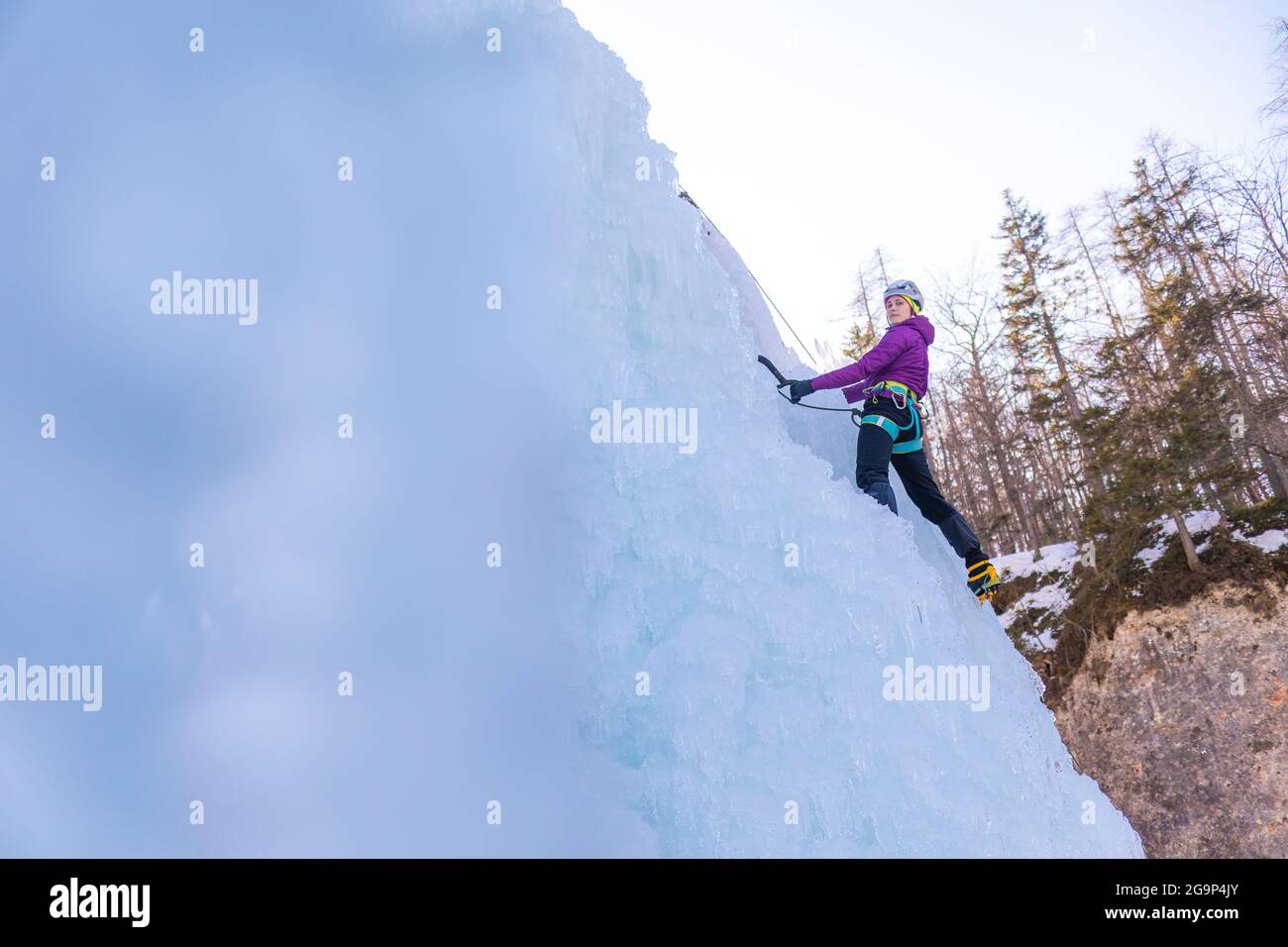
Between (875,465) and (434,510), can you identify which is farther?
(875,465)

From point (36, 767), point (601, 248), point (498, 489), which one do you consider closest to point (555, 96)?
point (601, 248)

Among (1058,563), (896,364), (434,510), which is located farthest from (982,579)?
(1058,563)

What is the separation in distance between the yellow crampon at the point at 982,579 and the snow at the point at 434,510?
0.10 meters

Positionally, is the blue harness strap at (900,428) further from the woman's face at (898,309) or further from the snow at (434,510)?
the woman's face at (898,309)

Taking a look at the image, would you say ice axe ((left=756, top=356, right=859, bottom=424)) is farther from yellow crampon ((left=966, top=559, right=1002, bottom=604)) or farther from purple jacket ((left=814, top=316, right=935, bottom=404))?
yellow crampon ((left=966, top=559, right=1002, bottom=604))

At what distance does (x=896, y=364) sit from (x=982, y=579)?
1290 millimetres

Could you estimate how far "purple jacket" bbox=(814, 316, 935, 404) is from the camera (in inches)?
170

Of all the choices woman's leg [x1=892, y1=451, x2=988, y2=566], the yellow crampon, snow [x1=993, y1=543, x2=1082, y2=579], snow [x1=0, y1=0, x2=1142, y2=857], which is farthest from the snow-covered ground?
snow [x1=0, y1=0, x2=1142, y2=857]

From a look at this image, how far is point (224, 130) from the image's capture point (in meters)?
4.46

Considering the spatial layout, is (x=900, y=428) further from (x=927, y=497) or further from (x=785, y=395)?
(x=785, y=395)

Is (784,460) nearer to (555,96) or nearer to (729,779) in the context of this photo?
(729,779)

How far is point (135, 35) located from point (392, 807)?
477cm

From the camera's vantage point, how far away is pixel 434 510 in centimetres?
386

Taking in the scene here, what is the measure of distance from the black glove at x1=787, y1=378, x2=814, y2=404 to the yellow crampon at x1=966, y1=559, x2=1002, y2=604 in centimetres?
130
